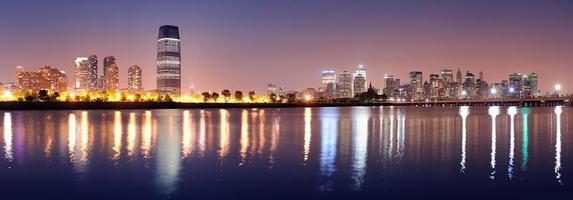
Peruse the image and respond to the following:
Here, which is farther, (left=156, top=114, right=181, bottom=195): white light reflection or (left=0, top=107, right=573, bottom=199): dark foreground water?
(left=156, top=114, right=181, bottom=195): white light reflection

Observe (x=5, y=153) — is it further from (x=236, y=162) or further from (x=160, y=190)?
(x=160, y=190)

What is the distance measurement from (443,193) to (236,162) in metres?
10.1

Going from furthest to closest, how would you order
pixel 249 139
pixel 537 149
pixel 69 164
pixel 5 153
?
pixel 249 139 → pixel 537 149 → pixel 5 153 → pixel 69 164

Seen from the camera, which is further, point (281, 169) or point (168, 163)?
point (168, 163)

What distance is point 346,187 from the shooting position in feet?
58.7

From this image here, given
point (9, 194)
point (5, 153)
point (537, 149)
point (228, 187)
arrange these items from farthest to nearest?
point (537, 149)
point (5, 153)
point (228, 187)
point (9, 194)

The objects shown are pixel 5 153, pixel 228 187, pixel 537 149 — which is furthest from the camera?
pixel 537 149

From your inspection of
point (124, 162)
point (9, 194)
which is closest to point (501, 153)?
point (124, 162)

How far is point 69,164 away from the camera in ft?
76.8

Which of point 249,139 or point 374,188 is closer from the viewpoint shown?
point 374,188

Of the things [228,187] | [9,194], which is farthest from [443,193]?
[9,194]

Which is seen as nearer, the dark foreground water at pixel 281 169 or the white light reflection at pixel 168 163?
the dark foreground water at pixel 281 169

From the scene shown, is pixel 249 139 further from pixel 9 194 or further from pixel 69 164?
pixel 9 194

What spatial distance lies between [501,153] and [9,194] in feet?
73.9
